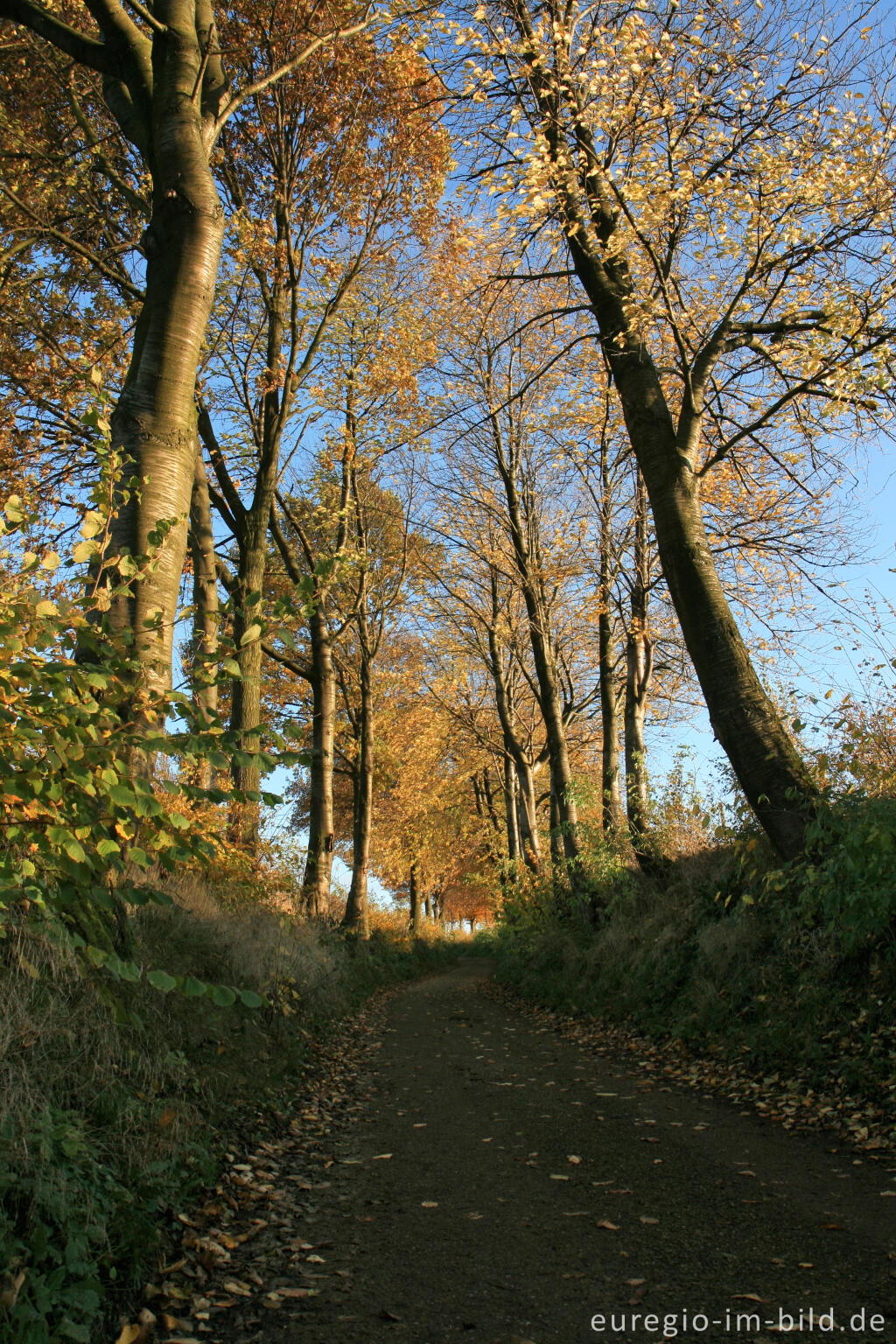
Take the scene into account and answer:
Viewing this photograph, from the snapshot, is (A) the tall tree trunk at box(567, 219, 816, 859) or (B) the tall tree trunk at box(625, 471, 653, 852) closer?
(A) the tall tree trunk at box(567, 219, 816, 859)

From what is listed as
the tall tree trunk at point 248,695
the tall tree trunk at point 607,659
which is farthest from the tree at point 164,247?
the tall tree trunk at point 607,659

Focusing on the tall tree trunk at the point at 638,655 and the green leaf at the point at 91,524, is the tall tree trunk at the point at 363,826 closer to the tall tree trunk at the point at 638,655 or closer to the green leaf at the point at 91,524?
the tall tree trunk at the point at 638,655

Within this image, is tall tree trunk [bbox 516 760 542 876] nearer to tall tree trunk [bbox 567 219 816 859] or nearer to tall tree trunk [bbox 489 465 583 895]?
tall tree trunk [bbox 489 465 583 895]

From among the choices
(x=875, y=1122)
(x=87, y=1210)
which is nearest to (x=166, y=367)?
(x=87, y=1210)

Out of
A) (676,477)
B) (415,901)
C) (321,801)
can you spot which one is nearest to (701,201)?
(676,477)

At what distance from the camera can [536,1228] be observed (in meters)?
3.69

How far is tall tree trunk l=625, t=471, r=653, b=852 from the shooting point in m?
13.7

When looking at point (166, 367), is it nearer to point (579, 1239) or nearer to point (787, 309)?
point (579, 1239)

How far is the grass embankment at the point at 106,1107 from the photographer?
2.76 m

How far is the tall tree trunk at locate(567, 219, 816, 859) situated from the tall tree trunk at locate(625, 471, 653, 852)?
6072mm

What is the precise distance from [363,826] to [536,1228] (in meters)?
14.8

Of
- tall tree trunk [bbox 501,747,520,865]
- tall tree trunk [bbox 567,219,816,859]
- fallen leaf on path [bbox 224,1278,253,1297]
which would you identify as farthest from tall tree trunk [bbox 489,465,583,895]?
fallen leaf on path [bbox 224,1278,253,1297]

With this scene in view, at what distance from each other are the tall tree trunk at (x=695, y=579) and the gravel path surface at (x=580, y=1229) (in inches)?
101

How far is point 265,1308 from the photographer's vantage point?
10.0 feet
